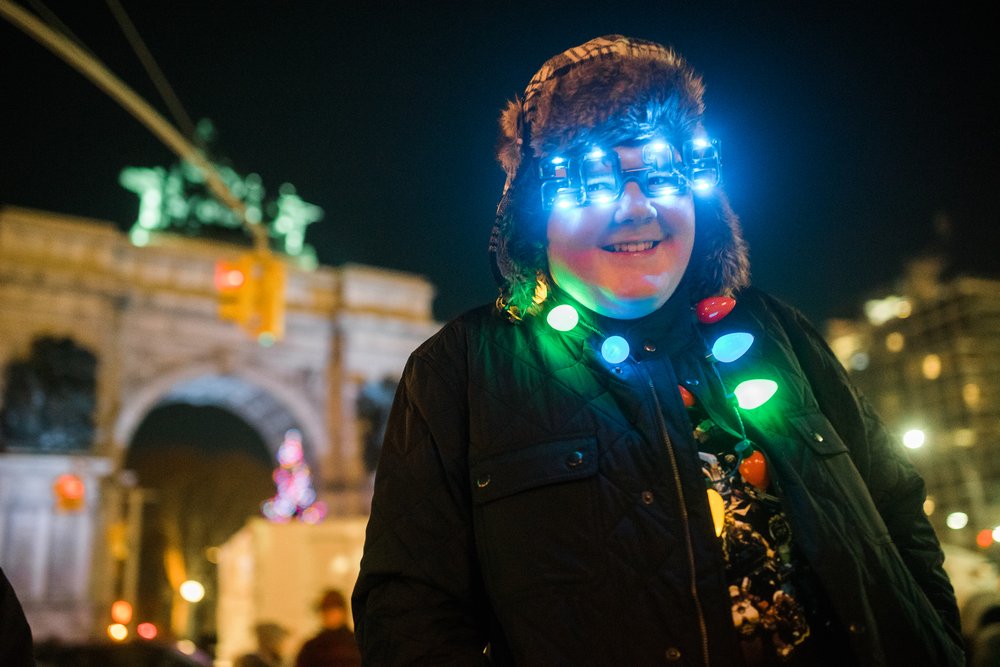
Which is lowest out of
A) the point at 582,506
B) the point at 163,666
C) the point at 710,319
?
the point at 163,666

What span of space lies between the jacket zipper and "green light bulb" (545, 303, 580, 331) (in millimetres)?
207

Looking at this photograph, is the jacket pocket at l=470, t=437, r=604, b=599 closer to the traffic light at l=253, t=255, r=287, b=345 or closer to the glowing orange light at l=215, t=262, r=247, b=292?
the traffic light at l=253, t=255, r=287, b=345

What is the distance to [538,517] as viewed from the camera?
1812mm

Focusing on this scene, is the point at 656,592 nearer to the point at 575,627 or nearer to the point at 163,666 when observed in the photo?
the point at 575,627

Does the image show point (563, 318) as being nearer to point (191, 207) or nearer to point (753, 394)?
point (753, 394)

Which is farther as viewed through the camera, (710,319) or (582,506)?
(710,319)

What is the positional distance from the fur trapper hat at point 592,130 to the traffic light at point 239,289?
1010 centimetres

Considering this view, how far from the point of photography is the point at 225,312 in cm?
1176

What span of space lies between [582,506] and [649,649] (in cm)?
31

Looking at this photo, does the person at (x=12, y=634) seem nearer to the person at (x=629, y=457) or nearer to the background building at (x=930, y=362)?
the person at (x=629, y=457)

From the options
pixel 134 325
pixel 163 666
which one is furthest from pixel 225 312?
pixel 134 325

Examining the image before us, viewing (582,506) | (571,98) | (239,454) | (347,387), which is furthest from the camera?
(239,454)

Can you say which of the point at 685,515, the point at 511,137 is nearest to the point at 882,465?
the point at 685,515

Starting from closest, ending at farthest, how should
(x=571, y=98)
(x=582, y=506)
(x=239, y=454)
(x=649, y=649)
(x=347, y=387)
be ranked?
(x=649, y=649) → (x=582, y=506) → (x=571, y=98) → (x=347, y=387) → (x=239, y=454)
